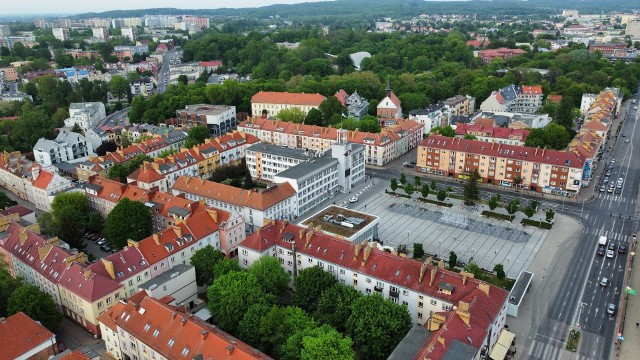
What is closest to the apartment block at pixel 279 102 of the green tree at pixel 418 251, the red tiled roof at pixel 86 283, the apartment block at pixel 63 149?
the apartment block at pixel 63 149

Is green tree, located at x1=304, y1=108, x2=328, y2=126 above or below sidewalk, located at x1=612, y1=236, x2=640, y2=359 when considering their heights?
above

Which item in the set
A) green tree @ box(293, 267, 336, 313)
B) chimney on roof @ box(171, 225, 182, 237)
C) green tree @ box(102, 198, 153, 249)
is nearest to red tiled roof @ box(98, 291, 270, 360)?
green tree @ box(293, 267, 336, 313)

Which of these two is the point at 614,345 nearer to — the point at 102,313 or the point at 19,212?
the point at 102,313

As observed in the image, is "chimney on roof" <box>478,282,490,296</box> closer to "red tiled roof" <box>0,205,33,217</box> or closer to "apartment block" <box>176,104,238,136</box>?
"red tiled roof" <box>0,205,33,217</box>

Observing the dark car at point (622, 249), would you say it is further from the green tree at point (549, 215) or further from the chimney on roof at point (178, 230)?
the chimney on roof at point (178, 230)

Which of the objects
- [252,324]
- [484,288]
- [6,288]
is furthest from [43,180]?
[484,288]
